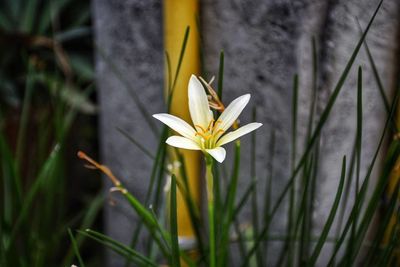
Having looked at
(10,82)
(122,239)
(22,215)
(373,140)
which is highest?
(10,82)

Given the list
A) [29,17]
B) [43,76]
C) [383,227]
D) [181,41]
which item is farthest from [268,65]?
[29,17]

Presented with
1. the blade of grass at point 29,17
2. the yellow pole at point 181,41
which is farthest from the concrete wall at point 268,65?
the blade of grass at point 29,17

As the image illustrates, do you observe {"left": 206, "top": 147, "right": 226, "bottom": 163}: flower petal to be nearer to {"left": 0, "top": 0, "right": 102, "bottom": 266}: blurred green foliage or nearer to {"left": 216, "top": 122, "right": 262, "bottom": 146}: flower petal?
{"left": 216, "top": 122, "right": 262, "bottom": 146}: flower petal

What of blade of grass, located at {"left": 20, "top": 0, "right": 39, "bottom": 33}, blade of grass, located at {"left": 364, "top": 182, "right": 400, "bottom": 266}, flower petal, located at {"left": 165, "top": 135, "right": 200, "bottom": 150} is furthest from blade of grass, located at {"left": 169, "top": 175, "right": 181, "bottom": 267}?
blade of grass, located at {"left": 20, "top": 0, "right": 39, "bottom": 33}

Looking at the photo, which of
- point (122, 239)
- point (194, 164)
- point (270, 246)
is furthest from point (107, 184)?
point (270, 246)

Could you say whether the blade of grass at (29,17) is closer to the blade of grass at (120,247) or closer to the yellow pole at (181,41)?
the yellow pole at (181,41)

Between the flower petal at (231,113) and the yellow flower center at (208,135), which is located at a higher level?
the flower petal at (231,113)

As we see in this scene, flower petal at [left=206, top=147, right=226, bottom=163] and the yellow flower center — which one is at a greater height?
the yellow flower center

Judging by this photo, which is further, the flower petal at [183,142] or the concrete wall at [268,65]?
the concrete wall at [268,65]

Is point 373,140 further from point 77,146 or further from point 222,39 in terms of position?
point 77,146
